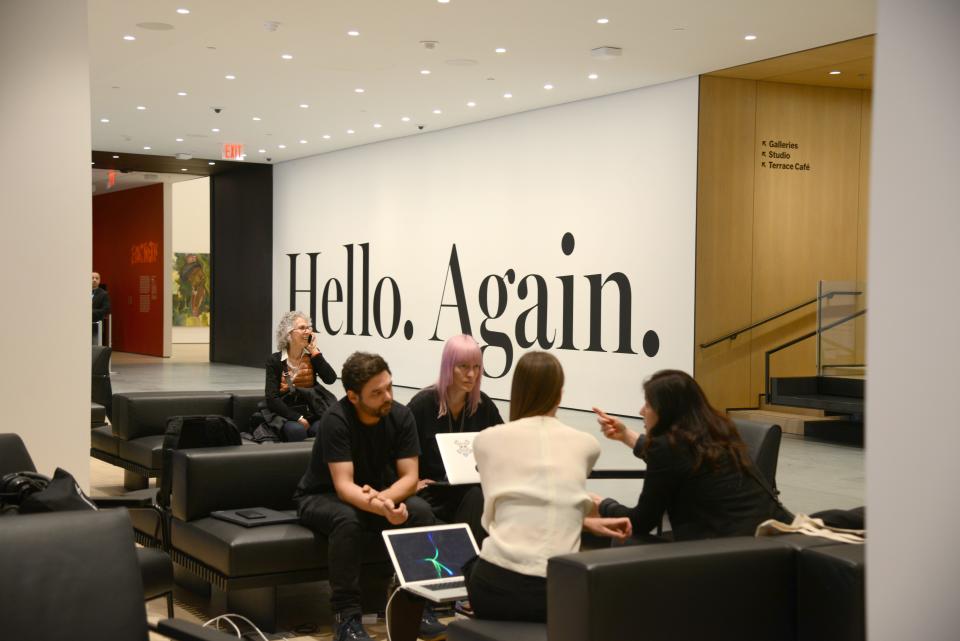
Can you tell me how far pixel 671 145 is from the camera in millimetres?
11758

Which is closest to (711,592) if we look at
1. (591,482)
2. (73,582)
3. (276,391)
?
(73,582)

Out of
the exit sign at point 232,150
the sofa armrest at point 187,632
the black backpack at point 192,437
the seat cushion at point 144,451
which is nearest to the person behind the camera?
the sofa armrest at point 187,632

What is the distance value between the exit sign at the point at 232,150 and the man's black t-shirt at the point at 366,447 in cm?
1366

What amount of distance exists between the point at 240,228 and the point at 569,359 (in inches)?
372

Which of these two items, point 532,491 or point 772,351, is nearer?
point 532,491

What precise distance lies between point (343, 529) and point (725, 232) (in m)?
8.41

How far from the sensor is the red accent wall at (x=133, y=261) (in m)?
23.6

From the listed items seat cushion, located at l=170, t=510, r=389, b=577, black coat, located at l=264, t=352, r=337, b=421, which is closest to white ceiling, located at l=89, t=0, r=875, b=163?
black coat, located at l=264, t=352, r=337, b=421

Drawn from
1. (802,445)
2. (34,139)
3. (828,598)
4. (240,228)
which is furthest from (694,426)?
(240,228)

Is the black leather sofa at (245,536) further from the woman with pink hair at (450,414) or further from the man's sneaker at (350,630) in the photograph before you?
the woman with pink hair at (450,414)

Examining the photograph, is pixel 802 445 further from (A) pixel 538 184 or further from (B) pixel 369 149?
(B) pixel 369 149

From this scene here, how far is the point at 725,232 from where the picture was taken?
1159 cm

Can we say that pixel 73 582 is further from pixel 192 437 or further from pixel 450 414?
pixel 450 414

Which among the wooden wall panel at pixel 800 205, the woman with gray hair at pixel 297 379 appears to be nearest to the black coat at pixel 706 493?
the woman with gray hair at pixel 297 379
